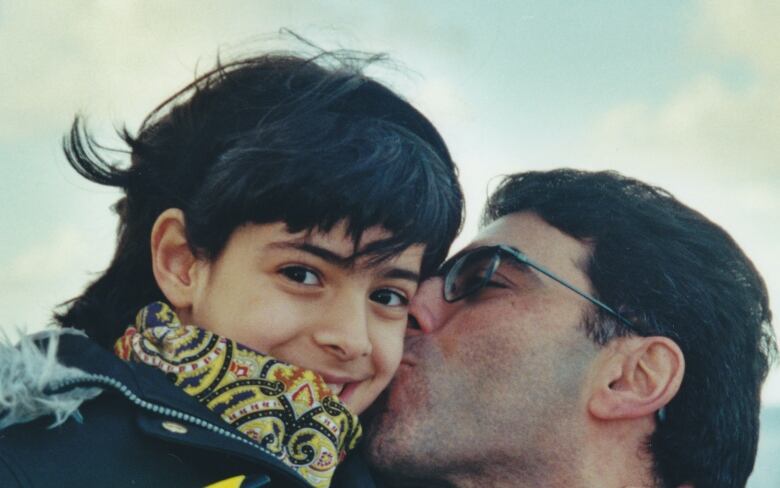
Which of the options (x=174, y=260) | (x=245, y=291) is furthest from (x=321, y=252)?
(x=174, y=260)

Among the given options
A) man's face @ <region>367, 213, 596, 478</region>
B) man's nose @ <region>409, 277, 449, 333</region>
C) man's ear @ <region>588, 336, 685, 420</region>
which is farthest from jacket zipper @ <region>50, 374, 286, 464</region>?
man's ear @ <region>588, 336, 685, 420</region>

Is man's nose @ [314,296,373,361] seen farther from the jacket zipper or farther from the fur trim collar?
the fur trim collar

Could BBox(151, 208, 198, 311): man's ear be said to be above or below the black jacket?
above

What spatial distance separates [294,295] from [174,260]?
47 cm

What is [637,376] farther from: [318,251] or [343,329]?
[318,251]

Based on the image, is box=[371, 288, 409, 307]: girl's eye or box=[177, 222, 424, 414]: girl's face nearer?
box=[177, 222, 424, 414]: girl's face

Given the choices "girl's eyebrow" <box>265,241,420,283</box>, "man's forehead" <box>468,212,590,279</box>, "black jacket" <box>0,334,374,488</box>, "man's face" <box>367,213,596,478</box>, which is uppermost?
"man's forehead" <box>468,212,590,279</box>

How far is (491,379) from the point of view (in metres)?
3.65

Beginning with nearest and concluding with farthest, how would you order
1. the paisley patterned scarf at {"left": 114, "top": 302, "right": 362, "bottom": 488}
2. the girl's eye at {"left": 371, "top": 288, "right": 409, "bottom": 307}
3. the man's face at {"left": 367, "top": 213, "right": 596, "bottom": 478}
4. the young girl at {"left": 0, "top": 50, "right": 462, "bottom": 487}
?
1. the young girl at {"left": 0, "top": 50, "right": 462, "bottom": 487}
2. the paisley patterned scarf at {"left": 114, "top": 302, "right": 362, "bottom": 488}
3. the girl's eye at {"left": 371, "top": 288, "right": 409, "bottom": 307}
4. the man's face at {"left": 367, "top": 213, "right": 596, "bottom": 478}

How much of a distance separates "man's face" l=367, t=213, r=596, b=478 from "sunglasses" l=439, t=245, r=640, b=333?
3cm

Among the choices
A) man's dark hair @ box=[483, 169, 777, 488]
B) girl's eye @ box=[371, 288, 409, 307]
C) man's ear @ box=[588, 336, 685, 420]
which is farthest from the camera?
man's dark hair @ box=[483, 169, 777, 488]

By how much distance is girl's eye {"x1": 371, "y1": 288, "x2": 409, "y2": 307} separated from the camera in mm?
3033

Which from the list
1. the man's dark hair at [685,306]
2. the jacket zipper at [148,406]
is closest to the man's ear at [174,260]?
the jacket zipper at [148,406]

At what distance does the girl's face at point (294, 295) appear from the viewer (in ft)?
9.01
